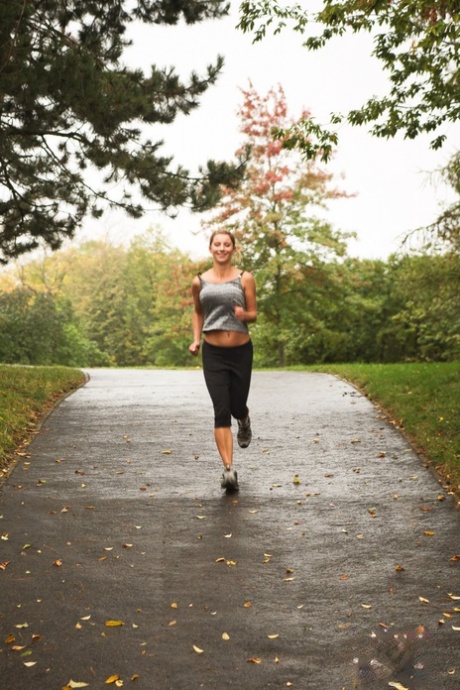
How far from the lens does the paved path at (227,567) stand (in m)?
3.59

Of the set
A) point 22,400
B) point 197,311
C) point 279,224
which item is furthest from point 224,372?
Answer: point 279,224

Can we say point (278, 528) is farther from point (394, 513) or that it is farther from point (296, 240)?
point (296, 240)

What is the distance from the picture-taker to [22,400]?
1060cm

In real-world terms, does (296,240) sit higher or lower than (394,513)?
higher

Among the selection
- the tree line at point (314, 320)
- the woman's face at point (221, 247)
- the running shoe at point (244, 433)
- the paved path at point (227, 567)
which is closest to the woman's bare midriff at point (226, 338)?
the woman's face at point (221, 247)

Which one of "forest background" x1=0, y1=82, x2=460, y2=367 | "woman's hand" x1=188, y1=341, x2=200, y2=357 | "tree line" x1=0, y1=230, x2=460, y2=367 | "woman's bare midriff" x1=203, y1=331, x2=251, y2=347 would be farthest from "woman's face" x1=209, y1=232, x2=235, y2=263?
"forest background" x1=0, y1=82, x2=460, y2=367

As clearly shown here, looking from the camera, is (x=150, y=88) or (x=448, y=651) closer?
(x=448, y=651)

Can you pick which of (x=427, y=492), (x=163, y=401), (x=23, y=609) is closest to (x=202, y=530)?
(x=23, y=609)

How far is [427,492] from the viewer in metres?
6.51

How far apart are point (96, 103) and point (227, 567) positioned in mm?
7980

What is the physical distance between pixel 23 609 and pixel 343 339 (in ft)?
80.5

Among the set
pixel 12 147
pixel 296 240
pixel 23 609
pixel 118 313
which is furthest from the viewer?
pixel 118 313

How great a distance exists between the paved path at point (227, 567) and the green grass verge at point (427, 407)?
0.78 feet

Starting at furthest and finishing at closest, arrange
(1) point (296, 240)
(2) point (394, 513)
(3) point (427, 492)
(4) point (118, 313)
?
1. (4) point (118, 313)
2. (1) point (296, 240)
3. (3) point (427, 492)
4. (2) point (394, 513)
